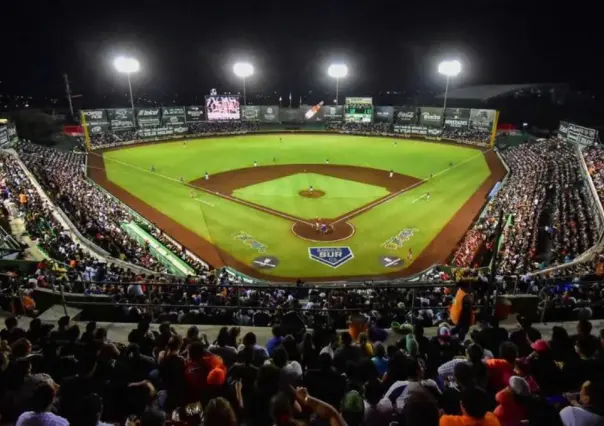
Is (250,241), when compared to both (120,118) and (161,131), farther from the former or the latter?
(161,131)

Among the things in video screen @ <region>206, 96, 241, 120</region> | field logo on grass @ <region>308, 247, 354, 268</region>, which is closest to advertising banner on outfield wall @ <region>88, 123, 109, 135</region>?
video screen @ <region>206, 96, 241, 120</region>

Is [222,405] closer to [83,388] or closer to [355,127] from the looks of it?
[83,388]

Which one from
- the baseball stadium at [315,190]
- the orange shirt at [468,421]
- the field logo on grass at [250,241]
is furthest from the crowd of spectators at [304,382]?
the field logo on grass at [250,241]

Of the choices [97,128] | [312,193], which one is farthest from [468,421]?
[97,128]

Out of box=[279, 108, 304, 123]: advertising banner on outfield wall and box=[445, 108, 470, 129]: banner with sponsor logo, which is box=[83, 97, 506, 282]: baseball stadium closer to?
box=[445, 108, 470, 129]: banner with sponsor logo

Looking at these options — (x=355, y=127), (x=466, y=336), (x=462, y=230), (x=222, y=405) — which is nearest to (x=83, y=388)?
(x=222, y=405)
